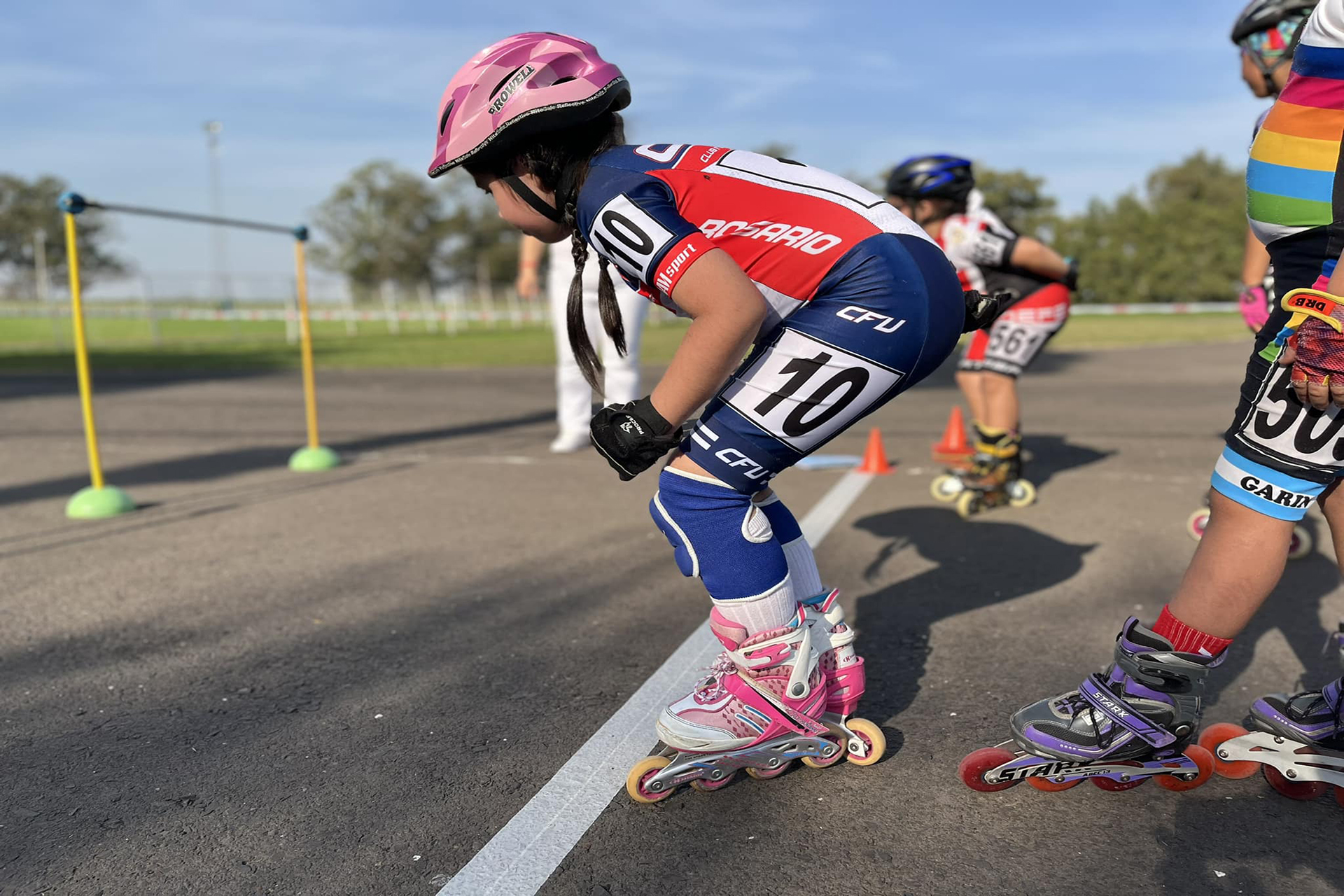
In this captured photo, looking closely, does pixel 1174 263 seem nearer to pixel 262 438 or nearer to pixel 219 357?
pixel 219 357

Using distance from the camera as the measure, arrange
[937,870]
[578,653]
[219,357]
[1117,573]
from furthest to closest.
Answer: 1. [219,357]
2. [1117,573]
3. [578,653]
4. [937,870]

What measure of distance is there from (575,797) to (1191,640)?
1492mm

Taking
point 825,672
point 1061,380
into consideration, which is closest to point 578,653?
point 825,672

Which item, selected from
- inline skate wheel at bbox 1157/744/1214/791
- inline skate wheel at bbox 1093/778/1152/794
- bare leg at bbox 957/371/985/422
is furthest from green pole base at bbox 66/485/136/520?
inline skate wheel at bbox 1157/744/1214/791

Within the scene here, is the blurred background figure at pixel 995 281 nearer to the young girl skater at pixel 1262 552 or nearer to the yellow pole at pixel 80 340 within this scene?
the young girl skater at pixel 1262 552

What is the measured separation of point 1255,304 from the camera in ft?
15.8

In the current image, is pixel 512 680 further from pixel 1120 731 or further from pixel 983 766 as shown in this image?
pixel 1120 731

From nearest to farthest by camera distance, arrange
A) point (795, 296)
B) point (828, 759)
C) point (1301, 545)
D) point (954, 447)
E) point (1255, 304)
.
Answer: point (795, 296)
point (828, 759)
point (1301, 545)
point (1255, 304)
point (954, 447)

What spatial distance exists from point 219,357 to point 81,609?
2045cm

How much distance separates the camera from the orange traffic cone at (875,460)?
6922 mm

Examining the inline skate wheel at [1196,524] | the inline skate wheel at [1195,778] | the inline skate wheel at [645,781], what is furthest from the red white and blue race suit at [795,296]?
the inline skate wheel at [1196,524]

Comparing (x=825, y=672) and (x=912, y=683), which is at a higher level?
(x=825, y=672)

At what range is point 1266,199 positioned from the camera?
7.68 feet

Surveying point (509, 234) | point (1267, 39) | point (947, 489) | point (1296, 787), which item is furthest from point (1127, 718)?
point (509, 234)
